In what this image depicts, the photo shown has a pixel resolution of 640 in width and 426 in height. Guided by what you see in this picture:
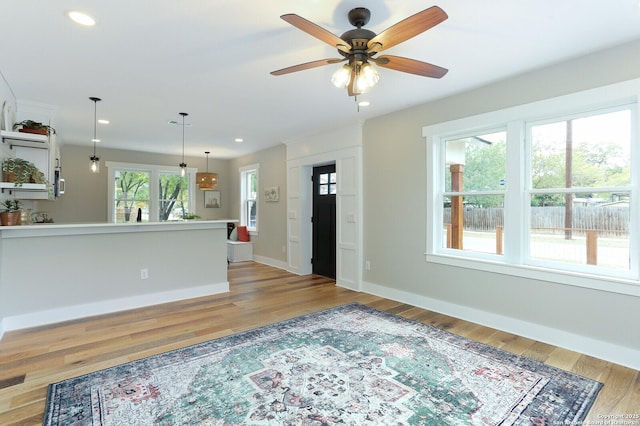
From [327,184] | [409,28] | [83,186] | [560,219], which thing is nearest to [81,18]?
[409,28]

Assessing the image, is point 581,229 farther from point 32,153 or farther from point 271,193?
point 32,153

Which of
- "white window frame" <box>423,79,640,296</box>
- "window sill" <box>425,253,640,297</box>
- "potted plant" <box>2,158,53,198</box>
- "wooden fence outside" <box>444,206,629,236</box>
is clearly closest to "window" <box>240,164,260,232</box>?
"potted plant" <box>2,158,53,198</box>

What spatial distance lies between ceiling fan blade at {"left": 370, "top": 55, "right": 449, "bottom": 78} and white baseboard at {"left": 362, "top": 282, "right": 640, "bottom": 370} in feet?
8.17

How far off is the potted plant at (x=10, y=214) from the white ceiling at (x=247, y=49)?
1242 millimetres

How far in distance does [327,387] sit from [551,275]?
2280 millimetres

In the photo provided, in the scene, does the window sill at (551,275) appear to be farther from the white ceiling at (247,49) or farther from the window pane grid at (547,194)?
the white ceiling at (247,49)

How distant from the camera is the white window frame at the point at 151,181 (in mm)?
6910

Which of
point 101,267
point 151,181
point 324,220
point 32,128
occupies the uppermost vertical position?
point 32,128

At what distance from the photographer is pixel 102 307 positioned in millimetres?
3787

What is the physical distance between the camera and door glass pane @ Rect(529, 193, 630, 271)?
2.70 metres

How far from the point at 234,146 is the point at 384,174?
3.59 m

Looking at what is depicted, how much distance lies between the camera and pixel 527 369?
246cm

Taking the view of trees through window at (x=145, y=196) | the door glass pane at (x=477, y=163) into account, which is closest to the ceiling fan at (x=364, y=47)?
the door glass pane at (x=477, y=163)

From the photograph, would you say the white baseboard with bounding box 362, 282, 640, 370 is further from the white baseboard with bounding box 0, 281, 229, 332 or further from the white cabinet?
the white cabinet
